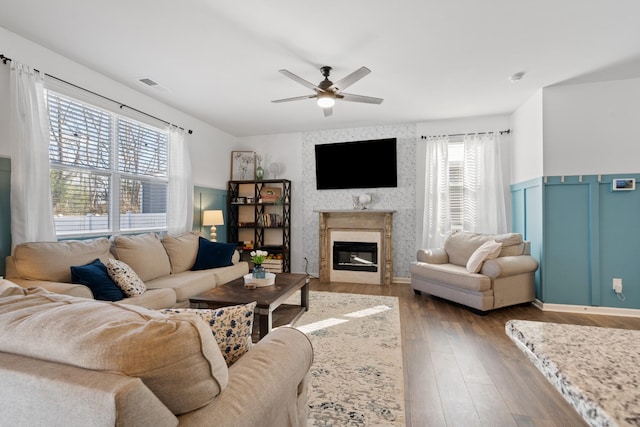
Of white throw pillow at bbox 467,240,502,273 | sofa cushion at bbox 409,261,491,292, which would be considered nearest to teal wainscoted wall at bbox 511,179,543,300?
white throw pillow at bbox 467,240,502,273

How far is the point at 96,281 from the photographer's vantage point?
2492mm

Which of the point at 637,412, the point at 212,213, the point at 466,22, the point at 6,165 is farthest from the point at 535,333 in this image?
the point at 212,213

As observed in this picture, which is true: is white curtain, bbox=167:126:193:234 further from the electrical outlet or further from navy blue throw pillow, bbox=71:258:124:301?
the electrical outlet

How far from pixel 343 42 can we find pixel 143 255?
296 centimetres

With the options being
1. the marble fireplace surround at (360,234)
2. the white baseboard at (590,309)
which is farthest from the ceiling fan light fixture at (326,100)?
the white baseboard at (590,309)

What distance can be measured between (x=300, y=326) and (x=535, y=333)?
2721 mm

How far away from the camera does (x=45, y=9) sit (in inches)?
90.7

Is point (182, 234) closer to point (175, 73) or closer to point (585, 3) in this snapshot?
point (175, 73)

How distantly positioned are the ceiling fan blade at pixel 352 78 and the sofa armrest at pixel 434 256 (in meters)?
2.65

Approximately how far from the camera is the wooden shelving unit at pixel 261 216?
5.51 meters

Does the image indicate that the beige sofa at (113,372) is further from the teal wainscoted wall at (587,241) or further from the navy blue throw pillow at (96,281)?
the teal wainscoted wall at (587,241)

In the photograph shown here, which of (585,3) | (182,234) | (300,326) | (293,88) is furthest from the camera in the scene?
(182,234)

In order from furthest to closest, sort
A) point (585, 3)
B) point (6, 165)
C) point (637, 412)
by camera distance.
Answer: point (6, 165) < point (585, 3) < point (637, 412)

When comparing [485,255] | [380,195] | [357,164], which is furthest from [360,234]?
[485,255]
